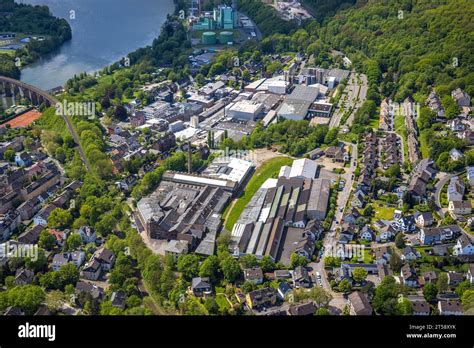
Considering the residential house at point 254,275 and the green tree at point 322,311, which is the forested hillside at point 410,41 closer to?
the residential house at point 254,275

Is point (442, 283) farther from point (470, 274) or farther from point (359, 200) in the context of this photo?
point (359, 200)

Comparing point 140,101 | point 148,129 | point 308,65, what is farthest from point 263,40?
point 148,129

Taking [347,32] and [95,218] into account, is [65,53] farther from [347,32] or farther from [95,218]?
[95,218]

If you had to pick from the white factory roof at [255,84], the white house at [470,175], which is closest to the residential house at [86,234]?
the white house at [470,175]

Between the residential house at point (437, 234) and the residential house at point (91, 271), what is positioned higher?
the residential house at point (437, 234)

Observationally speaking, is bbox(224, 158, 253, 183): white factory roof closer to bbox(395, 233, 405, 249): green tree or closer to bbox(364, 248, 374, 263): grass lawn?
bbox(364, 248, 374, 263): grass lawn

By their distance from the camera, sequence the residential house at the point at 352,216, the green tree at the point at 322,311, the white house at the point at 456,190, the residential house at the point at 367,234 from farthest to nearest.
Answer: the white house at the point at 456,190 → the residential house at the point at 352,216 → the residential house at the point at 367,234 → the green tree at the point at 322,311
